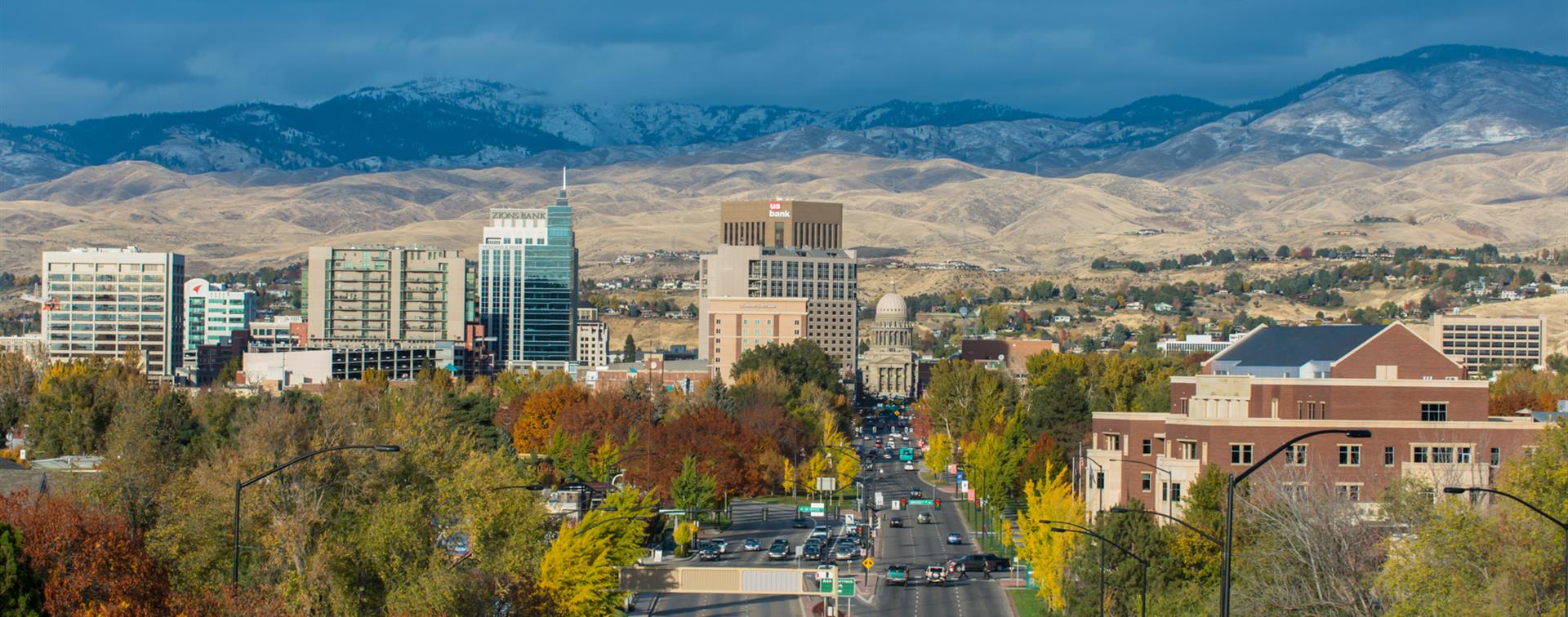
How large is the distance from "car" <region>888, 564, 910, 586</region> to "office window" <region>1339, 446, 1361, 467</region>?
21637 mm

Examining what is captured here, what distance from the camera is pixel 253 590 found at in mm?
69188

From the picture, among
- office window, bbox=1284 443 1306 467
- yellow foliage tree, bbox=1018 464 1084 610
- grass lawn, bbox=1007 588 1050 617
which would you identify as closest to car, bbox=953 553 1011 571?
yellow foliage tree, bbox=1018 464 1084 610

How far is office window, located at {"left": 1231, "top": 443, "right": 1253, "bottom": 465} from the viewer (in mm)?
110250

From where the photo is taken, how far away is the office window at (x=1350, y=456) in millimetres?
109812

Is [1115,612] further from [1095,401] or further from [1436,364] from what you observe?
[1095,401]

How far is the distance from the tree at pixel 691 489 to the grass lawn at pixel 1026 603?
30109mm

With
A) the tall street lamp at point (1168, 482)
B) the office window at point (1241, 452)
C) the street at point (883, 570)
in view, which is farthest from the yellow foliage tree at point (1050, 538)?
the office window at point (1241, 452)

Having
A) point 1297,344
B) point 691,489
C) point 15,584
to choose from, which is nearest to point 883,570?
point 691,489

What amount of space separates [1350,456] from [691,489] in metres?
41.6

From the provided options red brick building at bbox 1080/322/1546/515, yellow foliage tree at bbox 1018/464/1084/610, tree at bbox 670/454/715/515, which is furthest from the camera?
tree at bbox 670/454/715/515

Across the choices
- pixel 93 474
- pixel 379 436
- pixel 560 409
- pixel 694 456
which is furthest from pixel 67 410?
pixel 379 436

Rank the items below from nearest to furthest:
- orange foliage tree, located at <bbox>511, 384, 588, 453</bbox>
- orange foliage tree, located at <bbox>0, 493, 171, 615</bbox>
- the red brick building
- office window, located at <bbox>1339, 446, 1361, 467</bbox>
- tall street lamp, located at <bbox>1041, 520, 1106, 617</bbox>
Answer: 1. orange foliage tree, located at <bbox>0, 493, 171, 615</bbox>
2. tall street lamp, located at <bbox>1041, 520, 1106, 617</bbox>
3. the red brick building
4. office window, located at <bbox>1339, 446, 1361, 467</bbox>
5. orange foliage tree, located at <bbox>511, 384, 588, 453</bbox>

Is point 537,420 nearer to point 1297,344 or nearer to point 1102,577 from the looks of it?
point 1297,344

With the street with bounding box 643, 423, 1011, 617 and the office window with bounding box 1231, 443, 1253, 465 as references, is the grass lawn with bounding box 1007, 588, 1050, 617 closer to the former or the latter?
the street with bounding box 643, 423, 1011, 617
